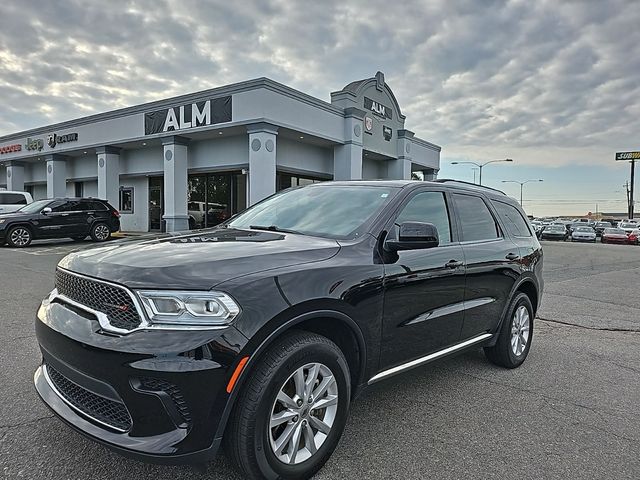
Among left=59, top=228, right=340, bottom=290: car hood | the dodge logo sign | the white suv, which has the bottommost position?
left=59, top=228, right=340, bottom=290: car hood

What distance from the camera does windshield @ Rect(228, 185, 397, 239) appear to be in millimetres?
3328

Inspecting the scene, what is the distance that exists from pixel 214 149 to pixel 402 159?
445 inches

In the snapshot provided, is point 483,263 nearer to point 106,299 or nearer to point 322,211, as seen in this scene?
point 322,211

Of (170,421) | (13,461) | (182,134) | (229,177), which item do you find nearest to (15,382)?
(13,461)

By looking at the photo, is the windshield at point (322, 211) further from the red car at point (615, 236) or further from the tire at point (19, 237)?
the red car at point (615, 236)

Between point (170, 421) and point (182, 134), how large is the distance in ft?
61.2

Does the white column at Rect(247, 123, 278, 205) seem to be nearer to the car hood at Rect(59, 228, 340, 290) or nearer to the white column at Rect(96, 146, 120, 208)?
the white column at Rect(96, 146, 120, 208)

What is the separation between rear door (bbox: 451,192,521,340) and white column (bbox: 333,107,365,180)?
1709 centimetres

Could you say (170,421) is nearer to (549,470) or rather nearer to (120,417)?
(120,417)

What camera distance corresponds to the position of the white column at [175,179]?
64.0 ft

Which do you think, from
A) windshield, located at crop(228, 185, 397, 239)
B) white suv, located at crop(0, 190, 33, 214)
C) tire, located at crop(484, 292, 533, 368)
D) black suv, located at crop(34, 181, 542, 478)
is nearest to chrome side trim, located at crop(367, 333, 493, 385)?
black suv, located at crop(34, 181, 542, 478)

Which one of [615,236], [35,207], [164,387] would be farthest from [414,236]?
[615,236]

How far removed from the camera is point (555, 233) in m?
39.9

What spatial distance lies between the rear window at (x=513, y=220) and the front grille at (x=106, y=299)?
3.71 meters
